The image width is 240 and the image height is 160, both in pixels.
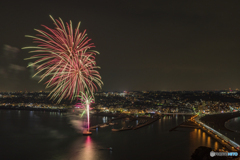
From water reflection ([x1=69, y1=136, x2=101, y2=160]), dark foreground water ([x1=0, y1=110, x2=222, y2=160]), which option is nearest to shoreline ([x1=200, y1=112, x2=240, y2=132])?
dark foreground water ([x1=0, y1=110, x2=222, y2=160])

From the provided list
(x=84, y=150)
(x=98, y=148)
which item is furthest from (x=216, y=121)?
(x=84, y=150)

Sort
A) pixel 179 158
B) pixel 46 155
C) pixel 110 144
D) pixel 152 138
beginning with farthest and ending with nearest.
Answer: pixel 152 138 < pixel 110 144 < pixel 46 155 < pixel 179 158

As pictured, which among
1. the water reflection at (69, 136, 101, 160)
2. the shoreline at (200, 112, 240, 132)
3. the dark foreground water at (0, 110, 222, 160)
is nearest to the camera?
the water reflection at (69, 136, 101, 160)

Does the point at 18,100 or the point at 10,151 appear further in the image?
the point at 18,100

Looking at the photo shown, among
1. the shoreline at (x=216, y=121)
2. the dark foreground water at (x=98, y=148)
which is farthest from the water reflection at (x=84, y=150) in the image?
the shoreline at (x=216, y=121)

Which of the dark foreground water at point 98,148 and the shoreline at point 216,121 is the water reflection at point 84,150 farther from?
the shoreline at point 216,121

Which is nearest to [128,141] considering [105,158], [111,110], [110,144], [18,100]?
[110,144]

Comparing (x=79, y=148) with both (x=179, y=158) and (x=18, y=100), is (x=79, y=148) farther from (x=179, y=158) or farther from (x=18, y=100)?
(x=18, y=100)

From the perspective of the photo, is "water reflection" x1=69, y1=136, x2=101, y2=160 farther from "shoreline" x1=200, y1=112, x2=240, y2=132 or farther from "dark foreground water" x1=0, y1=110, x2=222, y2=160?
"shoreline" x1=200, y1=112, x2=240, y2=132

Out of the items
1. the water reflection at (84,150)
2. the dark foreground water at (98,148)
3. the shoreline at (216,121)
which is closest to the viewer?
the water reflection at (84,150)

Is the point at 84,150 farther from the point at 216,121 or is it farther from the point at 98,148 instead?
the point at 216,121

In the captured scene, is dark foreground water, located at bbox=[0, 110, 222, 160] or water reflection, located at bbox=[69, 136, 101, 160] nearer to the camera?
water reflection, located at bbox=[69, 136, 101, 160]
